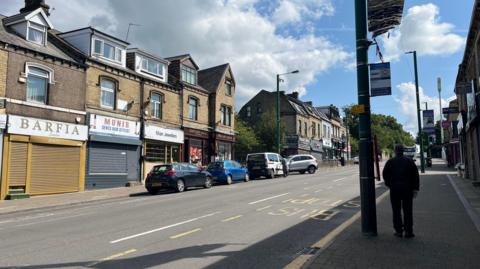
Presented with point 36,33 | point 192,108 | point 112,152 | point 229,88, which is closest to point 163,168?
point 112,152

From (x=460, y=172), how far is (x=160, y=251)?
24598 millimetres

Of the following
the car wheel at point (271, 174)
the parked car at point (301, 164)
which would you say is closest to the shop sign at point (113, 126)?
the car wheel at point (271, 174)

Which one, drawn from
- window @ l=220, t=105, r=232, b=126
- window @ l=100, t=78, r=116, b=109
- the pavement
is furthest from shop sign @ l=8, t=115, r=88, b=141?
window @ l=220, t=105, r=232, b=126

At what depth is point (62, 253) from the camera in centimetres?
727

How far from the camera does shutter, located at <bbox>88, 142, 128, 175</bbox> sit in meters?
23.2

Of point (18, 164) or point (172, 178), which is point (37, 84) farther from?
point (172, 178)

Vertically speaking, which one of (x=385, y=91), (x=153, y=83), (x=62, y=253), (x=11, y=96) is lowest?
(x=62, y=253)

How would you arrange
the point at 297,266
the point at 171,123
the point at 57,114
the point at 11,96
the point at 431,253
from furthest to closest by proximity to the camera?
the point at 171,123, the point at 57,114, the point at 11,96, the point at 431,253, the point at 297,266

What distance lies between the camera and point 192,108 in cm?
3275

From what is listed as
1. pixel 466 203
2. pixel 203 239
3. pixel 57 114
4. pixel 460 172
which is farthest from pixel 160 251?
pixel 460 172

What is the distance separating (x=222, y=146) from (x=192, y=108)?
4886 millimetres

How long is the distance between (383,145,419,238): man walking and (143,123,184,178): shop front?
68.3 ft

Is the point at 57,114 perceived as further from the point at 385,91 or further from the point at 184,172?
the point at 385,91

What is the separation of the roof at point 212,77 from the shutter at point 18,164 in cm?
1834
